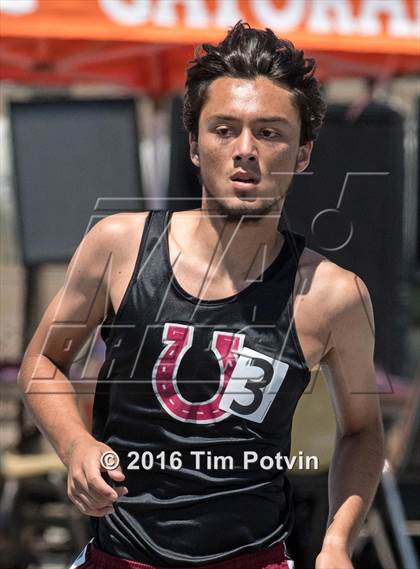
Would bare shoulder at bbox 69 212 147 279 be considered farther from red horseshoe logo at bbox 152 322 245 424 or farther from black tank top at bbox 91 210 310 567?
red horseshoe logo at bbox 152 322 245 424

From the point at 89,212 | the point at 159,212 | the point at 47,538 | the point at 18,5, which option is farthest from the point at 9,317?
the point at 159,212

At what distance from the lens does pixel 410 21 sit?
14.9 ft

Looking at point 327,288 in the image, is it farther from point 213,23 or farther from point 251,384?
point 213,23

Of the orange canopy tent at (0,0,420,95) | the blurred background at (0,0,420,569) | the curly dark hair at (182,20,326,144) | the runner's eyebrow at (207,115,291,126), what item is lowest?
the blurred background at (0,0,420,569)

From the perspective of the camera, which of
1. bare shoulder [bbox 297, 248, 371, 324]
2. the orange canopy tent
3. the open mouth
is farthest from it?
the orange canopy tent

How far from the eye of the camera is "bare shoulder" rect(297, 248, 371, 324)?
2.07 meters

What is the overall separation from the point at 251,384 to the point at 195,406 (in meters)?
0.11

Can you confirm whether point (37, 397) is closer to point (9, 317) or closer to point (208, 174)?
point (208, 174)

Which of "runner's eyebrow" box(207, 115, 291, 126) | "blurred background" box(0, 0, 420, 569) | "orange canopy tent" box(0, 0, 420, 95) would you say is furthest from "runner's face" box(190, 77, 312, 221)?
"orange canopy tent" box(0, 0, 420, 95)

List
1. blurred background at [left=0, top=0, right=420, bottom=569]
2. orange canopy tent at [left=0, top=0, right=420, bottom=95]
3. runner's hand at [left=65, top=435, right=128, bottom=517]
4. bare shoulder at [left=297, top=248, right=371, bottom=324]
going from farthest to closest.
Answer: orange canopy tent at [left=0, top=0, right=420, bottom=95] → blurred background at [left=0, top=0, right=420, bottom=569] → bare shoulder at [left=297, top=248, right=371, bottom=324] → runner's hand at [left=65, top=435, right=128, bottom=517]

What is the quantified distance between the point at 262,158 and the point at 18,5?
8.34ft

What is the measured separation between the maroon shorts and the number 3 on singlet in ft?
0.85

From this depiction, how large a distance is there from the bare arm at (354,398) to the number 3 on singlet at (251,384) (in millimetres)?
146

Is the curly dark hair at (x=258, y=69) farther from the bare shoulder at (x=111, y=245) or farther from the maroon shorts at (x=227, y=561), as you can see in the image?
the maroon shorts at (x=227, y=561)
